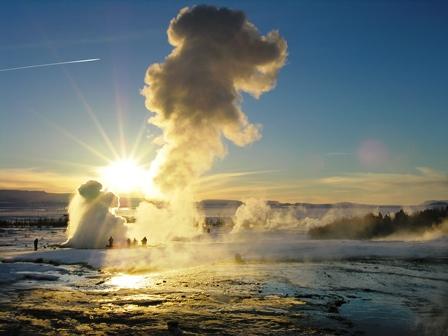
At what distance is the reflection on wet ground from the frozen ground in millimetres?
41

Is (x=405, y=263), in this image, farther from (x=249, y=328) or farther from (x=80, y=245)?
(x=80, y=245)

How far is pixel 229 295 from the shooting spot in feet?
73.2

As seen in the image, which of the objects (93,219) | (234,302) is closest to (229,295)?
(234,302)

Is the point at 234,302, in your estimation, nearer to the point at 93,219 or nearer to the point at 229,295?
the point at 229,295

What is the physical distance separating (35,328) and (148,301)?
5.47 meters

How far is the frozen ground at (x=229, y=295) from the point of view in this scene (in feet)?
55.0

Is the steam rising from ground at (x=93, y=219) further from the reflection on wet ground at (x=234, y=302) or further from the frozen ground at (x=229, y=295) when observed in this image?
the reflection on wet ground at (x=234, y=302)

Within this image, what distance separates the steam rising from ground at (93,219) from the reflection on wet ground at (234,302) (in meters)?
24.8

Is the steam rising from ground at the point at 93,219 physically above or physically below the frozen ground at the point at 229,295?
above

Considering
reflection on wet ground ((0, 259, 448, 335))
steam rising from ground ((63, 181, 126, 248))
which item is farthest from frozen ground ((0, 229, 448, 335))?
steam rising from ground ((63, 181, 126, 248))

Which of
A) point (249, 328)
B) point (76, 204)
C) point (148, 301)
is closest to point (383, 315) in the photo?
point (249, 328)

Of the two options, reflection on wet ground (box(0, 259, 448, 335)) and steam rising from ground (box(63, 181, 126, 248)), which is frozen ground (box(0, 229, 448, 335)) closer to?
reflection on wet ground (box(0, 259, 448, 335))

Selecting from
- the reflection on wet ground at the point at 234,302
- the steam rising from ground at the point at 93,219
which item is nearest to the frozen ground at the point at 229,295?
the reflection on wet ground at the point at 234,302

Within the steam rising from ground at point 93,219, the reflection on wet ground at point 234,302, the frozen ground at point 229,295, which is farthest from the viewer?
the steam rising from ground at point 93,219
